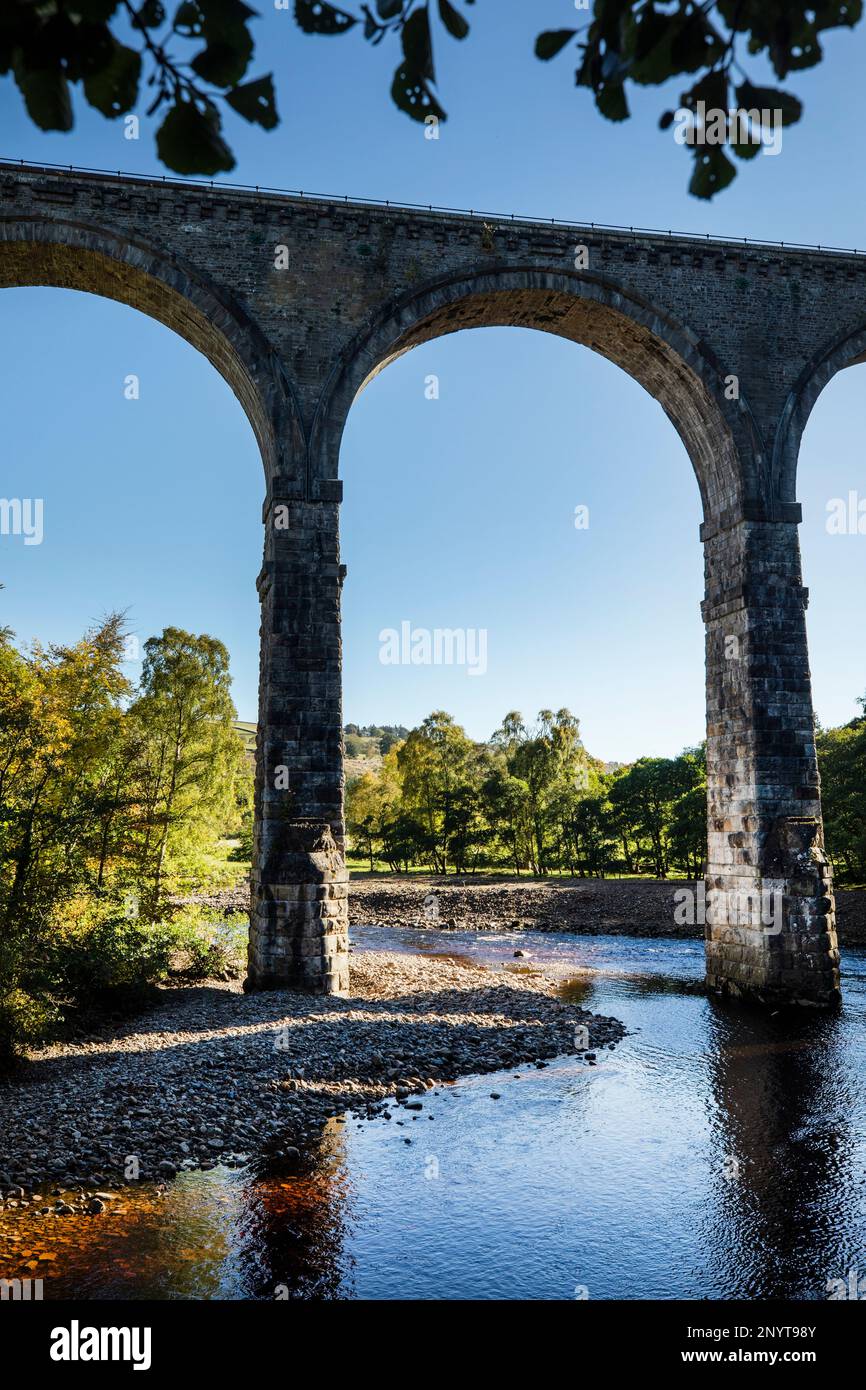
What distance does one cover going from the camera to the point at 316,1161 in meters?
8.51

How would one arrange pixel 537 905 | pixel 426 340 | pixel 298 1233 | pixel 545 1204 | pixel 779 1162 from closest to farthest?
pixel 298 1233, pixel 545 1204, pixel 779 1162, pixel 426 340, pixel 537 905

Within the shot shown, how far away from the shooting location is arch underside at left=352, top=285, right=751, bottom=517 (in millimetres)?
16766

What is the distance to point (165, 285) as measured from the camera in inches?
608

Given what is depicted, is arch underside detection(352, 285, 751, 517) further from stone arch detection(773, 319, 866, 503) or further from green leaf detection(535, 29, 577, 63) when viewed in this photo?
green leaf detection(535, 29, 577, 63)

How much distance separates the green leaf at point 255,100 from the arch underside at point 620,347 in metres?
14.2

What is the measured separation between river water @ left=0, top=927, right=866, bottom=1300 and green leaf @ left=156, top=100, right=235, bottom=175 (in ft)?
21.4

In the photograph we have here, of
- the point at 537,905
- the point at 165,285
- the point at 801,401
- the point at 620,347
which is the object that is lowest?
the point at 537,905

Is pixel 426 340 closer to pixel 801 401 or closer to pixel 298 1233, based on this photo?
pixel 801 401

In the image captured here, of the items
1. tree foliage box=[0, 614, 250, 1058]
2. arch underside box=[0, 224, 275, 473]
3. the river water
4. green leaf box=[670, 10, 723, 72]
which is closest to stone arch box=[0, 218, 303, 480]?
arch underside box=[0, 224, 275, 473]

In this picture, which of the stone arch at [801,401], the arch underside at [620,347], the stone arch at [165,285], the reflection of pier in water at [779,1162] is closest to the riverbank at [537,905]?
the reflection of pier in water at [779,1162]

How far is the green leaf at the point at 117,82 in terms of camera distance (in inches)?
86.7

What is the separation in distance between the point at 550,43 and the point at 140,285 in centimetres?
1543

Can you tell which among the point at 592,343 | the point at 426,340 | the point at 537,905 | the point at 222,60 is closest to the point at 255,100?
the point at 222,60

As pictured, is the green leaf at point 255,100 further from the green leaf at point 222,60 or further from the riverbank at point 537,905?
the riverbank at point 537,905
